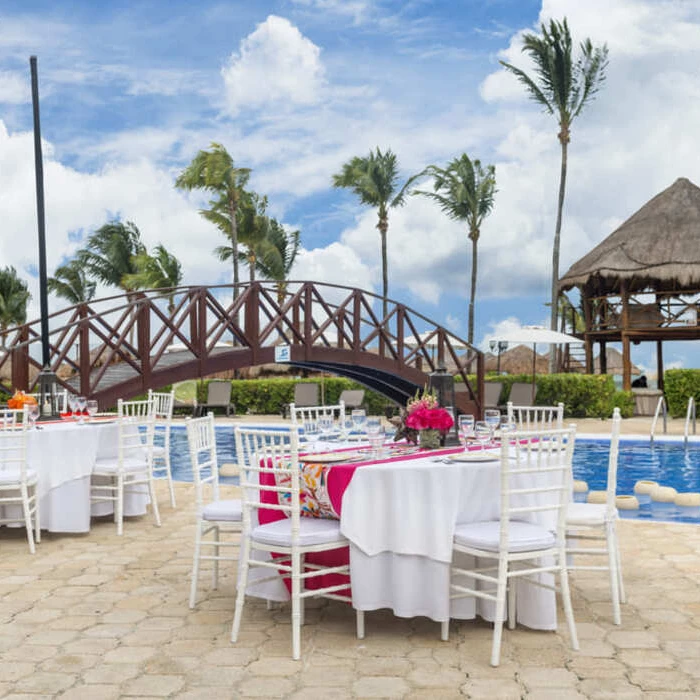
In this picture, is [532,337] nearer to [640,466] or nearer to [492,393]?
[492,393]

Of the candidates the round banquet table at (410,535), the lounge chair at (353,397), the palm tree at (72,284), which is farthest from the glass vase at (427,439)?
the palm tree at (72,284)

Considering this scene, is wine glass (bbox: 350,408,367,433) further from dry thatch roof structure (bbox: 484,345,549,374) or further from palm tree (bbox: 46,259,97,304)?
palm tree (bbox: 46,259,97,304)

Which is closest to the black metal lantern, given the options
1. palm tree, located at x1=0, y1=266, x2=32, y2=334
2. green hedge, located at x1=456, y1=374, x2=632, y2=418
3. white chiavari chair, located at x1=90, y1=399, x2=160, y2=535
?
white chiavari chair, located at x1=90, y1=399, x2=160, y2=535

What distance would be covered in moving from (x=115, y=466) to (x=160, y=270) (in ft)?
82.6

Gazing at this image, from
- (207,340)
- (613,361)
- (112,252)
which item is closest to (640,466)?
(207,340)

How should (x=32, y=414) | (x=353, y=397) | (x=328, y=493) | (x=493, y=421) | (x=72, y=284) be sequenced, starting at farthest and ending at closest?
(x=72, y=284), (x=353, y=397), (x=32, y=414), (x=493, y=421), (x=328, y=493)

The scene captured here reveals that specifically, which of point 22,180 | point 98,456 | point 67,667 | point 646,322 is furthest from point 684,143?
point 67,667

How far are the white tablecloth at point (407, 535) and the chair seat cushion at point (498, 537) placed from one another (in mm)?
76

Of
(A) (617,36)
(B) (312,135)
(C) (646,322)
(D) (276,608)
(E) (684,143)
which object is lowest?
(D) (276,608)

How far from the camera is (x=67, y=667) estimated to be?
3.53 m

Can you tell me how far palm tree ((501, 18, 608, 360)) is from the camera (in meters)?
24.2

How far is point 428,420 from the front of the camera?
4.50 m

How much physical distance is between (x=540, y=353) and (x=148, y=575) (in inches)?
1271

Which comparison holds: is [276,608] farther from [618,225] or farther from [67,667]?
[618,225]
